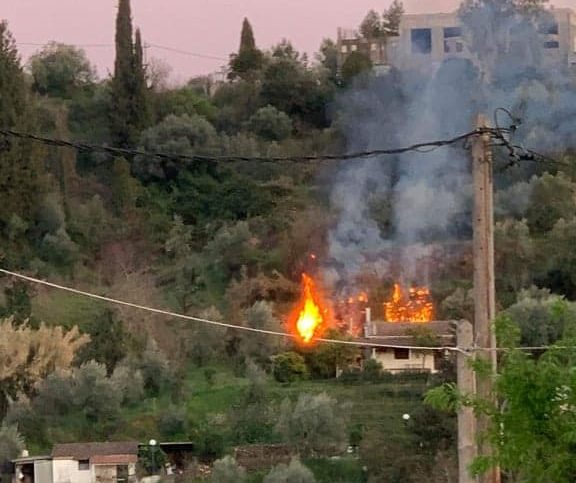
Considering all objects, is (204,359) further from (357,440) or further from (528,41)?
(528,41)

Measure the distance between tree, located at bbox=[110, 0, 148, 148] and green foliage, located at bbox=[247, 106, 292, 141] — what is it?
2.93 meters

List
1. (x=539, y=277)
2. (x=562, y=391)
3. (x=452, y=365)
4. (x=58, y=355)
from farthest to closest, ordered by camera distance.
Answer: (x=539, y=277) → (x=58, y=355) → (x=452, y=365) → (x=562, y=391)

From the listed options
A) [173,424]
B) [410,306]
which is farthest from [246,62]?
[173,424]

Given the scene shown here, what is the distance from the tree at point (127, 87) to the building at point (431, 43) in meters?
7.21

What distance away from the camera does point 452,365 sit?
22.6 meters

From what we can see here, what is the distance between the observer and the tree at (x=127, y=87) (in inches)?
1443

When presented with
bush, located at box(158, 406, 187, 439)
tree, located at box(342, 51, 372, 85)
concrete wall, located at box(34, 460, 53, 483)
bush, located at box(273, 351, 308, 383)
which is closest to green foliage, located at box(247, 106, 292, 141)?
tree, located at box(342, 51, 372, 85)

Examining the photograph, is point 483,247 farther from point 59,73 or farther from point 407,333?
point 59,73

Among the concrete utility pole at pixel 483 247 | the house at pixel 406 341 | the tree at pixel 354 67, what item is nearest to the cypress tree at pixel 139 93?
the tree at pixel 354 67

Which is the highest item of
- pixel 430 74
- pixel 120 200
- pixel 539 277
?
pixel 430 74

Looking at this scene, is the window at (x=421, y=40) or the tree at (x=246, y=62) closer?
the tree at (x=246, y=62)

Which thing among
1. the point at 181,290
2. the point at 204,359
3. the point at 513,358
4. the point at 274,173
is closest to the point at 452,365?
the point at 204,359

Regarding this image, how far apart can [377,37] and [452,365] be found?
23.3 meters

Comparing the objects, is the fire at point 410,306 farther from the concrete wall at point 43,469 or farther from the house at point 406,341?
the concrete wall at point 43,469
